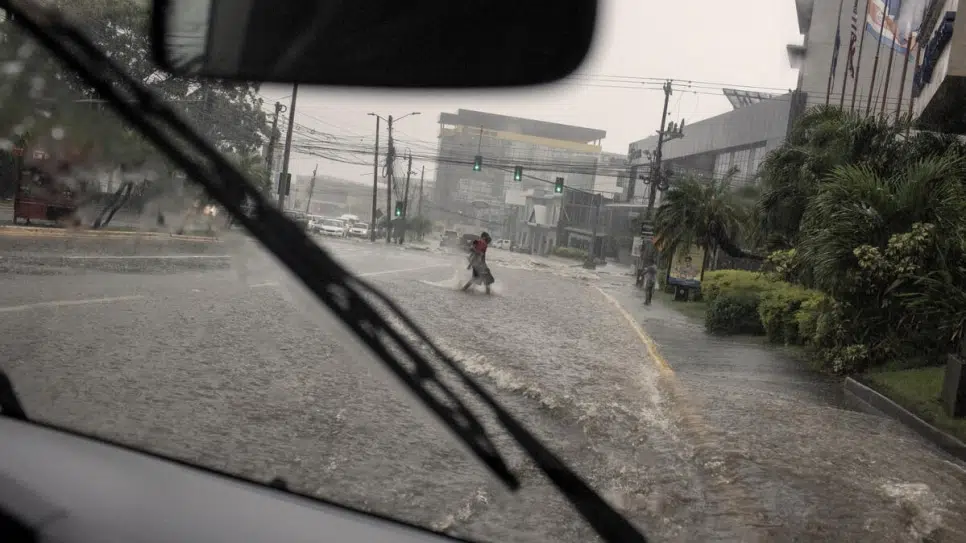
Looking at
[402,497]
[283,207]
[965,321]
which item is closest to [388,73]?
[283,207]

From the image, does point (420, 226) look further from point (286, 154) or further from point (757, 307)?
point (757, 307)

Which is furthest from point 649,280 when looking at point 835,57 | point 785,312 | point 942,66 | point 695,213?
point 942,66

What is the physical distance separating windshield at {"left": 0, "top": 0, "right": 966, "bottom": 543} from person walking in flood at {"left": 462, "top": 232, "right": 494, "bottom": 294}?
0.5 inches

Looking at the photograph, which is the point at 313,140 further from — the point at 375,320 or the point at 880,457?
the point at 880,457

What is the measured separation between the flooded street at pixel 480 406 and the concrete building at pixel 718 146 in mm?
509

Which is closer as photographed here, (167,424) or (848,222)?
(167,424)

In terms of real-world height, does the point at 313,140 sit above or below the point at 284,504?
above

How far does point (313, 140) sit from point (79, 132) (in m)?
0.91

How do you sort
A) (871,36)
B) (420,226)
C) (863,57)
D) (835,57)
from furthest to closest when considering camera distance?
(871,36) → (863,57) → (835,57) → (420,226)

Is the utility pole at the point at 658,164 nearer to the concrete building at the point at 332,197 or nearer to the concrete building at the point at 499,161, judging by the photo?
the concrete building at the point at 499,161

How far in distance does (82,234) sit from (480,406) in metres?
2.37

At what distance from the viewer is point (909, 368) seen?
13.3ft

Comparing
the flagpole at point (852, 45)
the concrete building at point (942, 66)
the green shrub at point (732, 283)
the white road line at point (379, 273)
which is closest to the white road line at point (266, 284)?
the white road line at point (379, 273)

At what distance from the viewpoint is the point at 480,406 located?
268cm
